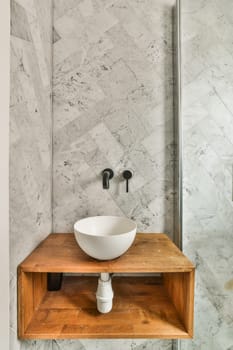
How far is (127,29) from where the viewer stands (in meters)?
1.41

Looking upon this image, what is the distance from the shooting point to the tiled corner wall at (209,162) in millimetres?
1260

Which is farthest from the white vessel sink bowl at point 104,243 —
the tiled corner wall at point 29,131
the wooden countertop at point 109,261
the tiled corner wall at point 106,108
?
the tiled corner wall at point 106,108

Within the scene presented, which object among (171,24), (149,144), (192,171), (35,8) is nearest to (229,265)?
(192,171)

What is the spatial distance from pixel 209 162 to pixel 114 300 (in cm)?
91

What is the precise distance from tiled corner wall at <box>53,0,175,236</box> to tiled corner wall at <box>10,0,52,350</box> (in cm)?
10

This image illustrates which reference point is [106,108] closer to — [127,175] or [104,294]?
[127,175]

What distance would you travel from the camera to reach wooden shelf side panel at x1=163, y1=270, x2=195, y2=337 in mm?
948

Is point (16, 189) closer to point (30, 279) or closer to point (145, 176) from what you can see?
point (30, 279)

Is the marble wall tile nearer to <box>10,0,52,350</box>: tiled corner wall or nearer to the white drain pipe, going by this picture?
<box>10,0,52,350</box>: tiled corner wall

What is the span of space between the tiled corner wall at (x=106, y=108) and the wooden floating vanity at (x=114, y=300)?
9.2 inches

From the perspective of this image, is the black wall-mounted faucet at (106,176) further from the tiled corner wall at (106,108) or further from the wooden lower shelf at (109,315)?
the wooden lower shelf at (109,315)

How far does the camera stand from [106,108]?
140 centimetres

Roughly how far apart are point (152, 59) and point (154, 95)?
0.22 metres

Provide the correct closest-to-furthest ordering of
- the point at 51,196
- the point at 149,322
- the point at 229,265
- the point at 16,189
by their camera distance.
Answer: the point at 16,189
the point at 149,322
the point at 229,265
the point at 51,196
